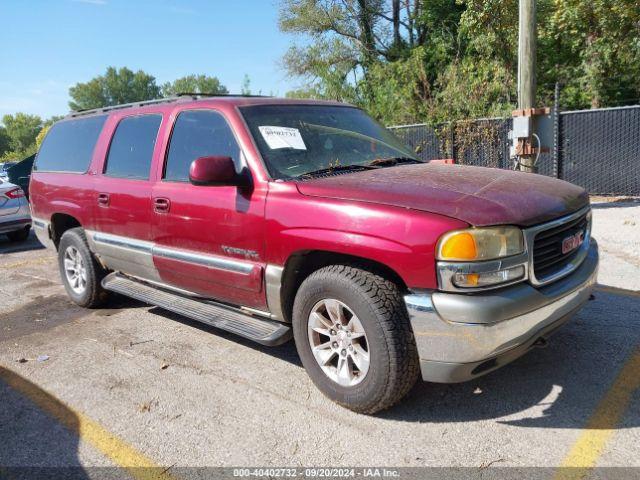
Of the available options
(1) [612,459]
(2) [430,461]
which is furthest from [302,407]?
(1) [612,459]

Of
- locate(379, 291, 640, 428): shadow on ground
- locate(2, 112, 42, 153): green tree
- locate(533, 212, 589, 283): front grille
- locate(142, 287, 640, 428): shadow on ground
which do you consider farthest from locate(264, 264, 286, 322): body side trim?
locate(2, 112, 42, 153): green tree

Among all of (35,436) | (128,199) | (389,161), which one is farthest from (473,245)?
(128,199)

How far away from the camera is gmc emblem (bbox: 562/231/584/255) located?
3.03 metres

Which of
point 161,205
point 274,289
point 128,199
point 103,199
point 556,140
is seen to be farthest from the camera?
point 556,140

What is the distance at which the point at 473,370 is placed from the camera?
2.64 meters

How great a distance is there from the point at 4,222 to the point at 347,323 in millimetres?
9231

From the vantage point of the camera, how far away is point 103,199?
468cm

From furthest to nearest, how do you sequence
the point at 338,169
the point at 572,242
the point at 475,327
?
the point at 338,169, the point at 572,242, the point at 475,327

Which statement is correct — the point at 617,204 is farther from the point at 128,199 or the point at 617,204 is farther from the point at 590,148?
the point at 128,199

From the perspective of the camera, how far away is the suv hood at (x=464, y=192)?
8.74 ft

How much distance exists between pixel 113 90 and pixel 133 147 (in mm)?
101867

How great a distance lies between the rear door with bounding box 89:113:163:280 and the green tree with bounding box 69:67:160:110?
93863mm

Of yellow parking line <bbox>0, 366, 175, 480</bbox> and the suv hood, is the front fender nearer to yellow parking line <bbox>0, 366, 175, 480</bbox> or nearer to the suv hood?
the suv hood

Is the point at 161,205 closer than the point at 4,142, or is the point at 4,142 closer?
the point at 161,205
